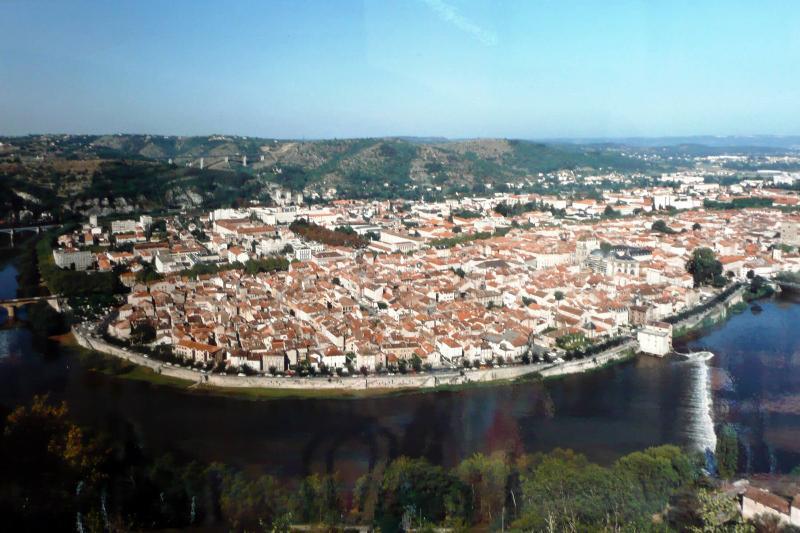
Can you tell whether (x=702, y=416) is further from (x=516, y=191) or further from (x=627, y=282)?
(x=516, y=191)

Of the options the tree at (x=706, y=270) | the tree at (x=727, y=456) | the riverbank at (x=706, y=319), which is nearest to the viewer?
the tree at (x=727, y=456)

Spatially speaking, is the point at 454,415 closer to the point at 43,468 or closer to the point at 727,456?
the point at 727,456

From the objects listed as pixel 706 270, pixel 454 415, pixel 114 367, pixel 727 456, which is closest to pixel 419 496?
pixel 454 415

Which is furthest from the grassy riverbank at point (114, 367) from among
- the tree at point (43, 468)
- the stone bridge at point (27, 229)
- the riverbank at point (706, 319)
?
the stone bridge at point (27, 229)

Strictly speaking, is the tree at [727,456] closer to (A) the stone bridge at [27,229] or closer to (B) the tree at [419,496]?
(B) the tree at [419,496]

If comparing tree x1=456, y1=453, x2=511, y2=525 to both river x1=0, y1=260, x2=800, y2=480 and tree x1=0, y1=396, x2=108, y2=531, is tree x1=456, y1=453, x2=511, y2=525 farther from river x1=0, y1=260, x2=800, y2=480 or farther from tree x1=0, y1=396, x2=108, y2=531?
tree x1=0, y1=396, x2=108, y2=531

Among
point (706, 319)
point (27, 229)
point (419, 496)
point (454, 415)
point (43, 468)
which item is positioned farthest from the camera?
point (27, 229)

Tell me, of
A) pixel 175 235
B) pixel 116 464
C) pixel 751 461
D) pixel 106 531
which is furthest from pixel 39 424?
pixel 175 235
